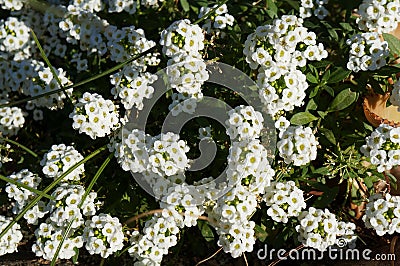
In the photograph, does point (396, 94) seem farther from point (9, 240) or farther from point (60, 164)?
point (9, 240)

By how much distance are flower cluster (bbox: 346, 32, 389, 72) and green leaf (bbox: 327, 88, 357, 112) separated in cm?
13

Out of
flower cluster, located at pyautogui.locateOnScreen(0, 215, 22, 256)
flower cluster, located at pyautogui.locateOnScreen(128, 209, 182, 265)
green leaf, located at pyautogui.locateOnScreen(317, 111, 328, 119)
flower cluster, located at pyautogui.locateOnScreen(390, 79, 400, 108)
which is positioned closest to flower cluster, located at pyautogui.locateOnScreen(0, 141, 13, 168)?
flower cluster, located at pyautogui.locateOnScreen(0, 215, 22, 256)

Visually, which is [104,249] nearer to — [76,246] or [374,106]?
[76,246]

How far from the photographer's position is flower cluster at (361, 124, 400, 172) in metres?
2.72

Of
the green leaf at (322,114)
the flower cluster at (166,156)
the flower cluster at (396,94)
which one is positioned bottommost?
the flower cluster at (166,156)

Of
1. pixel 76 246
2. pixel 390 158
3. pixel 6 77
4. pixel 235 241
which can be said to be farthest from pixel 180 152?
pixel 6 77

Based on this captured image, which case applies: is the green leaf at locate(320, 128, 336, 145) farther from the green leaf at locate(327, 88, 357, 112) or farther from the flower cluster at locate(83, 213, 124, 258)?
the flower cluster at locate(83, 213, 124, 258)

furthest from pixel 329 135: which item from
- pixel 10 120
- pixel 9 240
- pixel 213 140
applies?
pixel 10 120

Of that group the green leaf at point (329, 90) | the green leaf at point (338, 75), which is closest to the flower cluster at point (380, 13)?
the green leaf at point (338, 75)

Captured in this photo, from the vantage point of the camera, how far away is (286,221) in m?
2.79

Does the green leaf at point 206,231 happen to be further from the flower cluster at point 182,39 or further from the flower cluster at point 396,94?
the flower cluster at point 396,94

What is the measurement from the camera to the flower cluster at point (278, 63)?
279 centimetres

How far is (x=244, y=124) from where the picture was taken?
2.71 m

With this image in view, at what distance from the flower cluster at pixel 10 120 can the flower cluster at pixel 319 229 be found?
1632 millimetres
